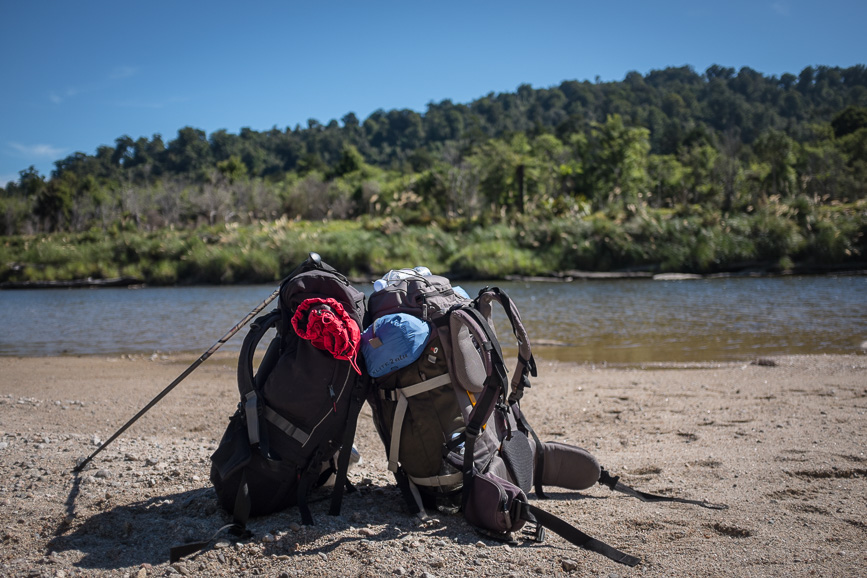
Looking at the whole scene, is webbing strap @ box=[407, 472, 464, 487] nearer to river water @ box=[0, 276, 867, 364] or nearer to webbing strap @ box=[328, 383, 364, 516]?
webbing strap @ box=[328, 383, 364, 516]

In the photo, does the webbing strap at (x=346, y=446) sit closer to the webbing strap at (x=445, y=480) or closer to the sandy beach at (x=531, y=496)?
the sandy beach at (x=531, y=496)

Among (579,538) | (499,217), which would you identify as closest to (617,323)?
(579,538)

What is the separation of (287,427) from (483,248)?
105 ft

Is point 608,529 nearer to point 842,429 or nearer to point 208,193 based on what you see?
point 842,429

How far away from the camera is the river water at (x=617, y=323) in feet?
35.8

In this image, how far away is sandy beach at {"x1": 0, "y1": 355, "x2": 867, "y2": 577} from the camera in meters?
2.89

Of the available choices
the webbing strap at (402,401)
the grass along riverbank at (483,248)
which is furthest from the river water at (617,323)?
the grass along riverbank at (483,248)

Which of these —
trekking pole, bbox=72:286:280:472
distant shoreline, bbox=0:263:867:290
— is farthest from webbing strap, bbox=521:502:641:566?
distant shoreline, bbox=0:263:867:290

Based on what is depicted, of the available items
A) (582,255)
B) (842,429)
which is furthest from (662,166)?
(842,429)

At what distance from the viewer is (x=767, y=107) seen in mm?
138625

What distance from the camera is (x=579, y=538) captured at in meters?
3.02

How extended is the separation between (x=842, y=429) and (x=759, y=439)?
686mm

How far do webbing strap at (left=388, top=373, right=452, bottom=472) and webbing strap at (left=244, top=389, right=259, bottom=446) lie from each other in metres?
0.69

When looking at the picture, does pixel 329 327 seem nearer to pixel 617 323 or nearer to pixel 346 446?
pixel 346 446
